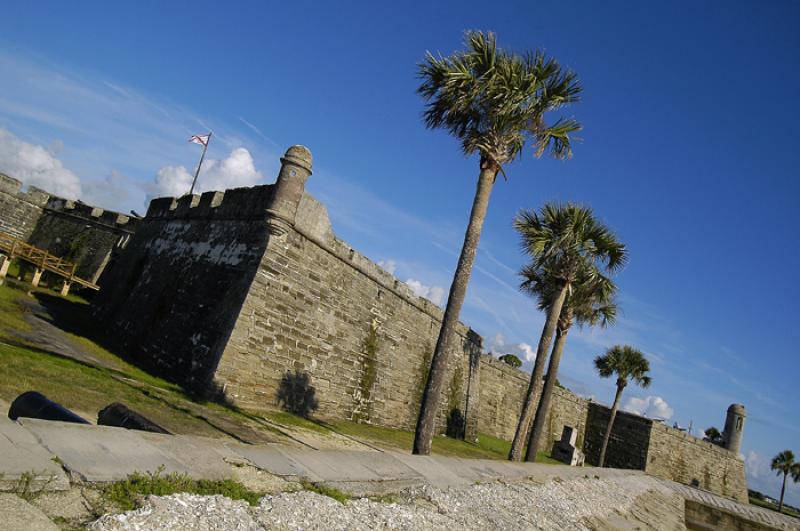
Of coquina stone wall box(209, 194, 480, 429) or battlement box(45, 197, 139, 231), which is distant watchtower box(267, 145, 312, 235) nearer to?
coquina stone wall box(209, 194, 480, 429)

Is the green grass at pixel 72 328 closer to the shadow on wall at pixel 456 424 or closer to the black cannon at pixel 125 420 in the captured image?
the black cannon at pixel 125 420

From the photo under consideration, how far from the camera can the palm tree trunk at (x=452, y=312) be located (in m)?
10.1

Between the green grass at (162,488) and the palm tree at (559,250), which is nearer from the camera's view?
the green grass at (162,488)

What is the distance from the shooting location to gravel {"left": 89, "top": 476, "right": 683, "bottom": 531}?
3105 millimetres

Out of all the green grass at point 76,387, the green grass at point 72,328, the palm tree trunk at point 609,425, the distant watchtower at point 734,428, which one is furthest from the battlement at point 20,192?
the distant watchtower at point 734,428

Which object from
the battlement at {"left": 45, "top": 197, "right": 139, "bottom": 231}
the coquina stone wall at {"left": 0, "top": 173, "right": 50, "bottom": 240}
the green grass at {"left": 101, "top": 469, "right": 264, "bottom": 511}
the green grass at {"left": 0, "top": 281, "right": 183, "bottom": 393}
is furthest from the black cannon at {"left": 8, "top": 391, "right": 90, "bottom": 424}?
the coquina stone wall at {"left": 0, "top": 173, "right": 50, "bottom": 240}

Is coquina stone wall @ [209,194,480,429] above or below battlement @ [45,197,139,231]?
below

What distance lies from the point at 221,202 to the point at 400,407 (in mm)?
8970

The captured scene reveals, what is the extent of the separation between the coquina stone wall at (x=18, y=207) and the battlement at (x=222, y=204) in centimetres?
1399

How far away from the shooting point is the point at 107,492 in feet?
10.2

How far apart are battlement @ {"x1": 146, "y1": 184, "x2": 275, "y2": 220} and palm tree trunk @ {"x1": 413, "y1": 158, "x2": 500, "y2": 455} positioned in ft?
15.8

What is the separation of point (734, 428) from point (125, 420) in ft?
143

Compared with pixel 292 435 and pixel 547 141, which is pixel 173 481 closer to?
pixel 292 435

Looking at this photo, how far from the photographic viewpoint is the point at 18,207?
2580 cm
